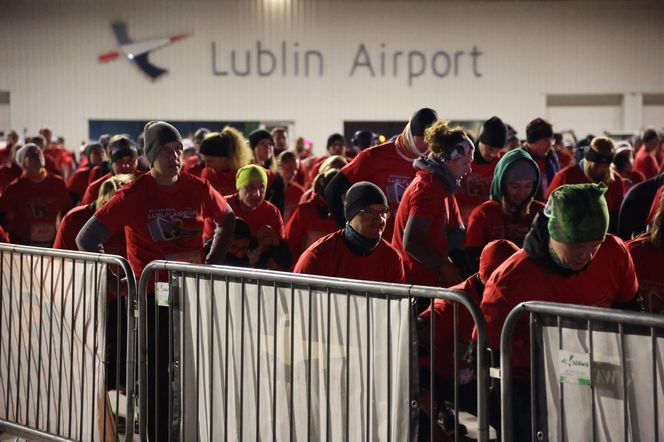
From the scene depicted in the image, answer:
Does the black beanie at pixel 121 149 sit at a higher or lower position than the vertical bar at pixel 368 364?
higher

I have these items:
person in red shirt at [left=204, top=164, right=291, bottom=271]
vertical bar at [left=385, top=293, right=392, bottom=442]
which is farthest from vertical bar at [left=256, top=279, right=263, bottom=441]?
person in red shirt at [left=204, top=164, right=291, bottom=271]

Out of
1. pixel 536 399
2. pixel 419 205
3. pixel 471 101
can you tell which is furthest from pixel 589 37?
pixel 536 399

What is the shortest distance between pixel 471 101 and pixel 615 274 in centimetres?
3007

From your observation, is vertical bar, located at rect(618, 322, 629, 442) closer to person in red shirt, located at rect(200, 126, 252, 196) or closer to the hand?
the hand

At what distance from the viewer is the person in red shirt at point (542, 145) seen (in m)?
9.05

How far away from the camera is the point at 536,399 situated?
143 inches

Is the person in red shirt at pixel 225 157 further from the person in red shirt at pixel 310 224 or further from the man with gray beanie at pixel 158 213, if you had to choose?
the man with gray beanie at pixel 158 213

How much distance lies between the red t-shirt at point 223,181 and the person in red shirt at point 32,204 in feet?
7.76

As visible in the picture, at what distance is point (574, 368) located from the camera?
138 inches

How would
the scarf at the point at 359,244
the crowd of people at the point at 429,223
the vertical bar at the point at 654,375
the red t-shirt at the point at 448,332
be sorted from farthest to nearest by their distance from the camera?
the scarf at the point at 359,244 < the red t-shirt at the point at 448,332 < the crowd of people at the point at 429,223 < the vertical bar at the point at 654,375

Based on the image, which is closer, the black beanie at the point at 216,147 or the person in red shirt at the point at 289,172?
the black beanie at the point at 216,147

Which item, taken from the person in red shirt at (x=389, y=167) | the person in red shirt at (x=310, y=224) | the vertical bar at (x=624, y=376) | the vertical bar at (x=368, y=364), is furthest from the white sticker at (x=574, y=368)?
the person in red shirt at (x=310, y=224)

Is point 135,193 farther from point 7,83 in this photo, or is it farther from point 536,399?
point 7,83

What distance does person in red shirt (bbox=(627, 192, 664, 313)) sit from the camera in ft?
16.3
